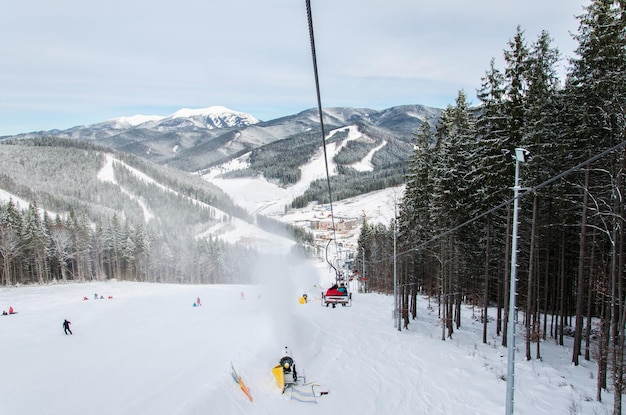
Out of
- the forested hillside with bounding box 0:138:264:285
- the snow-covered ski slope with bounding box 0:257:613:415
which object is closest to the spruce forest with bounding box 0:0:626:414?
the snow-covered ski slope with bounding box 0:257:613:415

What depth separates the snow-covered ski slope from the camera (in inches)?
589

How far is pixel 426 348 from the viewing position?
2330cm

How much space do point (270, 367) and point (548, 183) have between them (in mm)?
15933

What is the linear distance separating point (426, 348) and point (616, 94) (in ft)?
54.9

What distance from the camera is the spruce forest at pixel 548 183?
14.4 m

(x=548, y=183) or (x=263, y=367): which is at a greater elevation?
(x=548, y=183)

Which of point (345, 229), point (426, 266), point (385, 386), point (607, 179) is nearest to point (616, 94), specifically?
point (607, 179)

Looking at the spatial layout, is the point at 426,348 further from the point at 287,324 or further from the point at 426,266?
the point at 426,266

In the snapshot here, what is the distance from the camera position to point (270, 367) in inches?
788

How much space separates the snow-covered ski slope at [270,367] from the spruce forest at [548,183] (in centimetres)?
193

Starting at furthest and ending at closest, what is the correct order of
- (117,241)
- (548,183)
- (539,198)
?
(117,241), (539,198), (548,183)

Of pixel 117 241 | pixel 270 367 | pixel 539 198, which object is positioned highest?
pixel 539 198

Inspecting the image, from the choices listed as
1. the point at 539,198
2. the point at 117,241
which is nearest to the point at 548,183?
the point at 539,198

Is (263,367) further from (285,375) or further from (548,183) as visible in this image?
(548,183)
